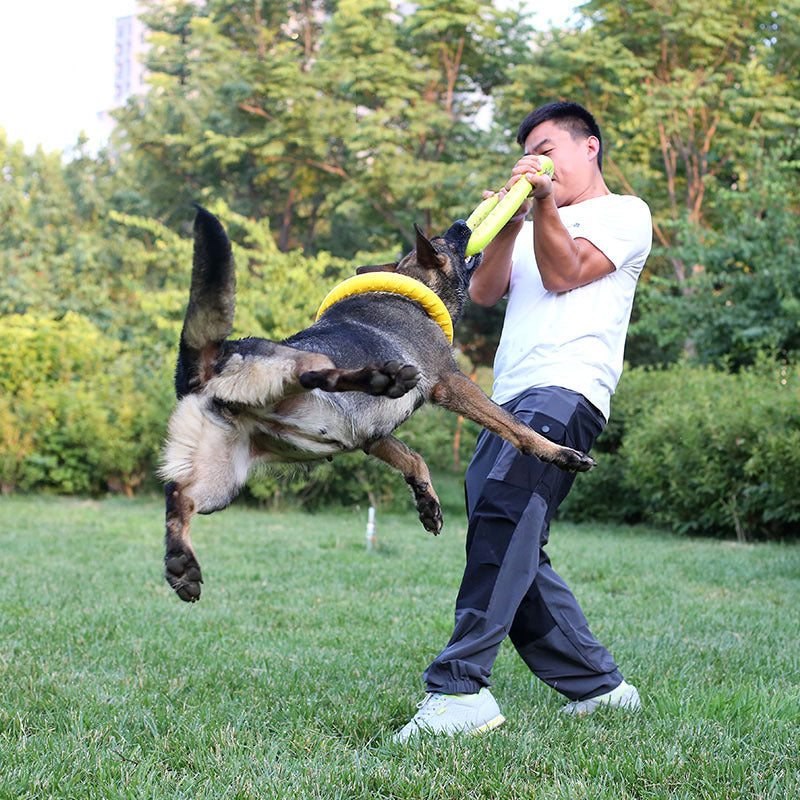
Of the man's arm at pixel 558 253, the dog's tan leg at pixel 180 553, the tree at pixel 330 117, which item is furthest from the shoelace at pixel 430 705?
the tree at pixel 330 117

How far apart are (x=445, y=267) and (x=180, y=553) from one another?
5.18 feet

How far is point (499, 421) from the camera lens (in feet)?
9.94

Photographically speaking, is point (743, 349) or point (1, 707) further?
point (743, 349)

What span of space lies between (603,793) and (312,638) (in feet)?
8.69

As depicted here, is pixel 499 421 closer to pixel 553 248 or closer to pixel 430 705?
pixel 553 248

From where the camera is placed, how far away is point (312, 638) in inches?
198

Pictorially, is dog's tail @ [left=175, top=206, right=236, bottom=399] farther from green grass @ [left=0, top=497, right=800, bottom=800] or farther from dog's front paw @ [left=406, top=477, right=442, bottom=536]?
green grass @ [left=0, top=497, right=800, bottom=800]

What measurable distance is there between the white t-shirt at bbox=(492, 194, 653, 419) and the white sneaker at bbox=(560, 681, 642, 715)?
117 centimetres

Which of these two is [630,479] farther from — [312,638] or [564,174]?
[564,174]

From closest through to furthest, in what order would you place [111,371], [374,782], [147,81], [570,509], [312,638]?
[374,782] < [312,638] < [570,509] < [111,371] < [147,81]

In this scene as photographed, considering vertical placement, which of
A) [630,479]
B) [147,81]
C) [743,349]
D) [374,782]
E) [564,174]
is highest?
[147,81]

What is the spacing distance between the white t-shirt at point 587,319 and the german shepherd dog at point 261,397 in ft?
1.58

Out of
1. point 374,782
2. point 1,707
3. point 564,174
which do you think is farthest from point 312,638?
point 564,174

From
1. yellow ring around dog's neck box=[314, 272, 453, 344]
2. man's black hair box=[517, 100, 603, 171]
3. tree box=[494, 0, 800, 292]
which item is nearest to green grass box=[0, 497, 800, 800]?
yellow ring around dog's neck box=[314, 272, 453, 344]
